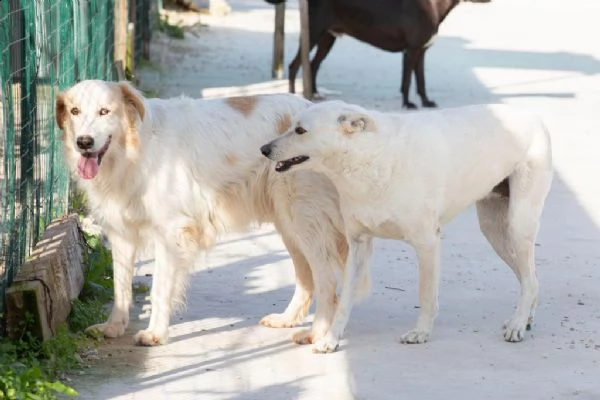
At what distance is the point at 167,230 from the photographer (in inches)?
235

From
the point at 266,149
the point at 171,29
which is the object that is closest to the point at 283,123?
the point at 266,149

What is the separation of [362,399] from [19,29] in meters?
2.50

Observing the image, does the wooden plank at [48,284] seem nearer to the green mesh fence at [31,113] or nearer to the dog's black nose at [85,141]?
the green mesh fence at [31,113]

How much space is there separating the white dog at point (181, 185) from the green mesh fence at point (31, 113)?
277 millimetres

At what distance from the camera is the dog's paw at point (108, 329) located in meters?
6.06

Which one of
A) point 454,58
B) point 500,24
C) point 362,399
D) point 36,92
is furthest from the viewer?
point 500,24

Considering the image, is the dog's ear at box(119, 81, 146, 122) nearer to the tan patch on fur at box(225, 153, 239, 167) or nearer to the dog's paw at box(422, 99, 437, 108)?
the tan patch on fur at box(225, 153, 239, 167)

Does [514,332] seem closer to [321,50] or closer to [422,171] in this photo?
[422,171]

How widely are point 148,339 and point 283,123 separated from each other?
1256mm

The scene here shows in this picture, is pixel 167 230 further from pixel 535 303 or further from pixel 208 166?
pixel 535 303

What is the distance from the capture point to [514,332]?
6.09m

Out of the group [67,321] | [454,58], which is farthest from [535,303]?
[454,58]

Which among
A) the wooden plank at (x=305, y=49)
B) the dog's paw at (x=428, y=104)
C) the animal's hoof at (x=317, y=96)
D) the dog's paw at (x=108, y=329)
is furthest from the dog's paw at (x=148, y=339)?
the dog's paw at (x=428, y=104)

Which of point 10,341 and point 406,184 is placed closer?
point 10,341
